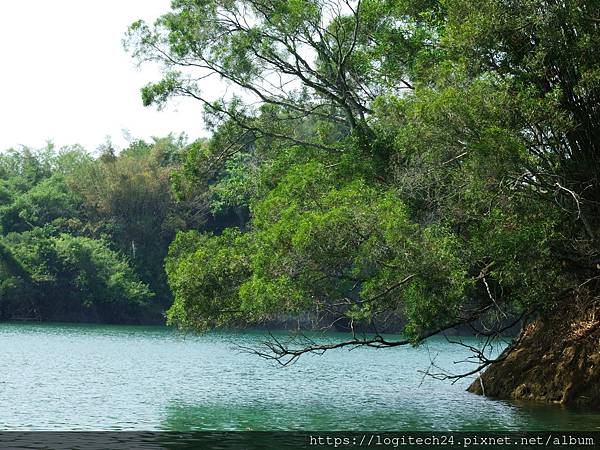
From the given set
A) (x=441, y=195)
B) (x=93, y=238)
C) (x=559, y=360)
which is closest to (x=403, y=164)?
(x=441, y=195)

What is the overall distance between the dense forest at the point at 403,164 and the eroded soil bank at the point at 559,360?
1.04 ft

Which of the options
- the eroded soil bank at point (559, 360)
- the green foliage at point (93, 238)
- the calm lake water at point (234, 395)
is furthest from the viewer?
the green foliage at point (93, 238)

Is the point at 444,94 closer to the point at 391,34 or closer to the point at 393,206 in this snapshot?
the point at 393,206

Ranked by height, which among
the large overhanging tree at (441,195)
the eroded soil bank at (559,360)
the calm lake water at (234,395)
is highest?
the large overhanging tree at (441,195)

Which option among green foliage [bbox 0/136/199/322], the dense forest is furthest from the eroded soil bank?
green foliage [bbox 0/136/199/322]

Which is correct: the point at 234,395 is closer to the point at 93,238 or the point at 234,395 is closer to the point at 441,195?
the point at 441,195

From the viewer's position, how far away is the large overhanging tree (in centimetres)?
1875

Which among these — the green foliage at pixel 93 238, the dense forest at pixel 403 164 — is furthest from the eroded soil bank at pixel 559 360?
the green foliage at pixel 93 238

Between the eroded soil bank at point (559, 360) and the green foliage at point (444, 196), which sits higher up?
the green foliage at point (444, 196)

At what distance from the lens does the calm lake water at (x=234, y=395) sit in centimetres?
1803

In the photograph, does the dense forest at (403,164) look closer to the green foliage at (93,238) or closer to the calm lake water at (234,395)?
the calm lake water at (234,395)

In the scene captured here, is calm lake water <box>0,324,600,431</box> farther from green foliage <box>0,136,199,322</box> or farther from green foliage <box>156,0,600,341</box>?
green foliage <box>0,136,199,322</box>

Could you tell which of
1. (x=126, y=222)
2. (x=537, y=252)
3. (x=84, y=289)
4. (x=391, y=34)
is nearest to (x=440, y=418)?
(x=537, y=252)

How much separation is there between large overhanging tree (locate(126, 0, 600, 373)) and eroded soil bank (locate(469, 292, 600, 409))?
620mm
